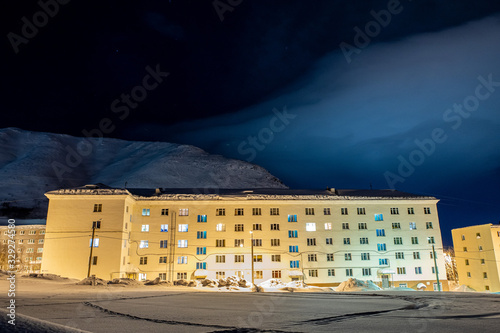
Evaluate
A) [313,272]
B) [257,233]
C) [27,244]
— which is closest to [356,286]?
[313,272]

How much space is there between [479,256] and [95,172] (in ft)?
575

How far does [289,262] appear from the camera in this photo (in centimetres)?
4900

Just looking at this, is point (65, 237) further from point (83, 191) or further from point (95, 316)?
point (95, 316)

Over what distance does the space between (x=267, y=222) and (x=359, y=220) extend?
46.9ft

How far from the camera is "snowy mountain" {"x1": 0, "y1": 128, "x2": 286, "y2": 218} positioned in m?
138

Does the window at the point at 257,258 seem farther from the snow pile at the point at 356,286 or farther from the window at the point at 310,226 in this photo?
the snow pile at the point at 356,286

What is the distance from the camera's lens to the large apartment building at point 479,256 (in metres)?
60.0

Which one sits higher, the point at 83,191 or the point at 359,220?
the point at 83,191

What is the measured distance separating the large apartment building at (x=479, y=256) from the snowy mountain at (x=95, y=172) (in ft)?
315

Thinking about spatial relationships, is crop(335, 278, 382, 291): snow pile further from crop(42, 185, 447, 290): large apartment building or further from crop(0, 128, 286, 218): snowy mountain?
crop(0, 128, 286, 218): snowy mountain

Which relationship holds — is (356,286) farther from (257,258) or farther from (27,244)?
(27,244)

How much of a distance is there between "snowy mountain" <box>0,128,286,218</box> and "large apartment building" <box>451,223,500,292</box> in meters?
96.1

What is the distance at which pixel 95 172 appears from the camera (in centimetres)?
18238

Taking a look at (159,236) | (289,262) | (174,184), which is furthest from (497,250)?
(174,184)
